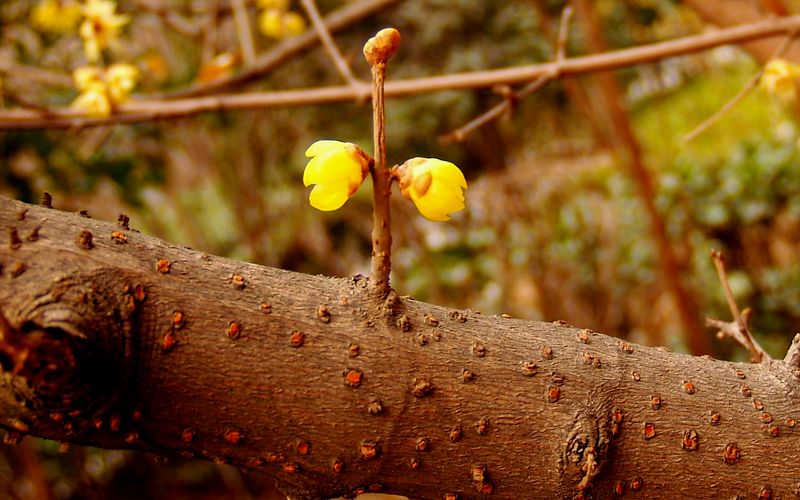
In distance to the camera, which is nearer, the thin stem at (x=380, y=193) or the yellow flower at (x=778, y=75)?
the thin stem at (x=380, y=193)

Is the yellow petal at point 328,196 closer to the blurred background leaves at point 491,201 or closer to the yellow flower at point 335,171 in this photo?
the yellow flower at point 335,171

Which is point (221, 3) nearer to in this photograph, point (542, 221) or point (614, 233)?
point (542, 221)

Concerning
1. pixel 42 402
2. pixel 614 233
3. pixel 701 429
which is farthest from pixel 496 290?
pixel 42 402

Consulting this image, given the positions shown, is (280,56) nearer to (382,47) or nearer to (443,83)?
(443,83)

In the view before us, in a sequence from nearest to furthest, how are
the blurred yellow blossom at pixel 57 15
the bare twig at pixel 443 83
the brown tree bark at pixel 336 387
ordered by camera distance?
the brown tree bark at pixel 336 387 < the bare twig at pixel 443 83 < the blurred yellow blossom at pixel 57 15

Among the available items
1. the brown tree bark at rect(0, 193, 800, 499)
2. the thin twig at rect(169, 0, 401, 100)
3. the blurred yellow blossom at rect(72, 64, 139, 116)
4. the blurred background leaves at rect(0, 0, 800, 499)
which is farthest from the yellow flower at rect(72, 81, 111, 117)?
the blurred background leaves at rect(0, 0, 800, 499)

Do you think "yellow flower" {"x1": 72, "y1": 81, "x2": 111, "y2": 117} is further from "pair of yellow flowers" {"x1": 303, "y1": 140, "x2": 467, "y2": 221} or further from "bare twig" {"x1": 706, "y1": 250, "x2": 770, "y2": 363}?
"bare twig" {"x1": 706, "y1": 250, "x2": 770, "y2": 363}

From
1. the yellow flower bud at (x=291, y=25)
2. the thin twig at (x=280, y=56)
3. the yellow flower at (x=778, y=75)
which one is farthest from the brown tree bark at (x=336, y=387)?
the yellow flower bud at (x=291, y=25)
